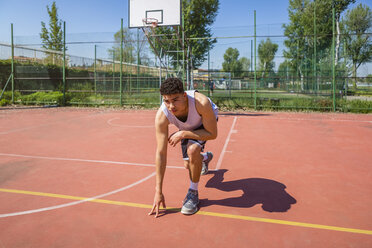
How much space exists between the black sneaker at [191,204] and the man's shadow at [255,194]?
146 millimetres

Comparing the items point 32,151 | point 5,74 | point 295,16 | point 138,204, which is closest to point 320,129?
point 138,204

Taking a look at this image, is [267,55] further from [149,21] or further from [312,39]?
[149,21]

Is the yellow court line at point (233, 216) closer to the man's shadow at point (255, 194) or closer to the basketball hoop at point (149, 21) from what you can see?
the man's shadow at point (255, 194)

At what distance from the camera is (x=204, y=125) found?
2781mm

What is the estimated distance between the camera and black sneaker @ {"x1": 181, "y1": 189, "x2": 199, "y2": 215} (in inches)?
101

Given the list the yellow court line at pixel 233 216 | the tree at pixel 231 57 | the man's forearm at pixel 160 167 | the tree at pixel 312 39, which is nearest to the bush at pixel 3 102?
the tree at pixel 231 57

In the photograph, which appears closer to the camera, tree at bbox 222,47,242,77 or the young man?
the young man

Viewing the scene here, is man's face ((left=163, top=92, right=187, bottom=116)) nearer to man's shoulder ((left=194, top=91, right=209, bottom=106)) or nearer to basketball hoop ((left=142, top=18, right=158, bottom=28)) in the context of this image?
man's shoulder ((left=194, top=91, right=209, bottom=106))

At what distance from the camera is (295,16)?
2466 cm

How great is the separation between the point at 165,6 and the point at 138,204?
431 inches

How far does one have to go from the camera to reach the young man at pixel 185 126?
8.15 ft

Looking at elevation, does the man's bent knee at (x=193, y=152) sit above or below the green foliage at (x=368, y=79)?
below

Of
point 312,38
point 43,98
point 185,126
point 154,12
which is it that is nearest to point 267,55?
point 312,38

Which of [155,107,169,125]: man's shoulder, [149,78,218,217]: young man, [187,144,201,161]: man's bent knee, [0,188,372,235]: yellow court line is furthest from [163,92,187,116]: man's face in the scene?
[0,188,372,235]: yellow court line
